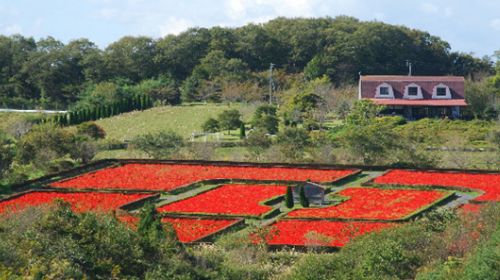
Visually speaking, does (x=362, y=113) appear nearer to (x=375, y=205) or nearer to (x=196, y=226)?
(x=375, y=205)

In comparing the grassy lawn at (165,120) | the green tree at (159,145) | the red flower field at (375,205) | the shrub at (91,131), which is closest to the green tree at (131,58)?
the grassy lawn at (165,120)

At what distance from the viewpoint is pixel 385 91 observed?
3652 inches

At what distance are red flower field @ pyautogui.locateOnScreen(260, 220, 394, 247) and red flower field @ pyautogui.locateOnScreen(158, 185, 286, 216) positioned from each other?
10.9ft

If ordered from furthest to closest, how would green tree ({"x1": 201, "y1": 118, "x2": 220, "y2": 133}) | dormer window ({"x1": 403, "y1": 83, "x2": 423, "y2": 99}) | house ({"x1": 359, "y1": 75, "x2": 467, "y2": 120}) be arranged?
dormer window ({"x1": 403, "y1": 83, "x2": 423, "y2": 99}) < house ({"x1": 359, "y1": 75, "x2": 467, "y2": 120}) < green tree ({"x1": 201, "y1": 118, "x2": 220, "y2": 133})

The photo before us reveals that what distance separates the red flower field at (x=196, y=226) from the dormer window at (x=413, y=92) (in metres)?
46.0

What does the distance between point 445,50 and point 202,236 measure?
78.0 metres

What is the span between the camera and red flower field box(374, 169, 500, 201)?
56.0 meters

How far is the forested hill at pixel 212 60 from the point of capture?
106 metres

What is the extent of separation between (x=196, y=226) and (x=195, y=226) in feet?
0.16

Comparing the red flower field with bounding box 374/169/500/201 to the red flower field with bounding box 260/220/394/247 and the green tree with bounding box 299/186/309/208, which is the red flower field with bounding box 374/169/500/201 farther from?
the red flower field with bounding box 260/220/394/247

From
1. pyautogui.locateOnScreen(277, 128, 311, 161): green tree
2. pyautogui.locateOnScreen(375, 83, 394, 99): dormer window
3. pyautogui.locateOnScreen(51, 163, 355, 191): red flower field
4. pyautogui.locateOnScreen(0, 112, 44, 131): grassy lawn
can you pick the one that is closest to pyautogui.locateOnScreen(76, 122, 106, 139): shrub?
pyautogui.locateOnScreen(0, 112, 44, 131): grassy lawn

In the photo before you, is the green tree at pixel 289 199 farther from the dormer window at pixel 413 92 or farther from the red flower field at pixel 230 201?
the dormer window at pixel 413 92

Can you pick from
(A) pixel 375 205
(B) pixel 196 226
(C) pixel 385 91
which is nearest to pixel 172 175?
(A) pixel 375 205

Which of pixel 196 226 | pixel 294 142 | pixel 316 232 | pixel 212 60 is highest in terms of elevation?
pixel 212 60
